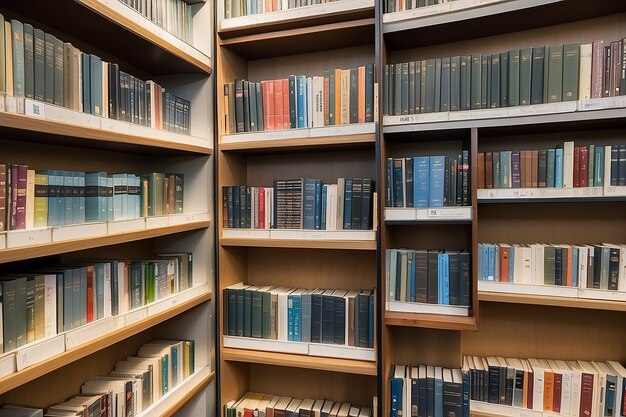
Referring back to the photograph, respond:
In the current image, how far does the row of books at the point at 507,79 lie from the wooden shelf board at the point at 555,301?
78 centimetres

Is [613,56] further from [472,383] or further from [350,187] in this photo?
[472,383]

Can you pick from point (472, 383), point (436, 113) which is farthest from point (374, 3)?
point (472, 383)

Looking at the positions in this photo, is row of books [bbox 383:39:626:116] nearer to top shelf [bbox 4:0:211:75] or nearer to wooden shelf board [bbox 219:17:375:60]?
wooden shelf board [bbox 219:17:375:60]

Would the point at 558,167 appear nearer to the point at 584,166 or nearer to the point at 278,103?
the point at 584,166

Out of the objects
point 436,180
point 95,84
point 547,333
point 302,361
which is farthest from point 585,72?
point 95,84

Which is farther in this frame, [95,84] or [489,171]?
[489,171]

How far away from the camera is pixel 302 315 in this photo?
5.96 ft

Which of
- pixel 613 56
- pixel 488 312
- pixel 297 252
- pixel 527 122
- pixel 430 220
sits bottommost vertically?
pixel 488 312

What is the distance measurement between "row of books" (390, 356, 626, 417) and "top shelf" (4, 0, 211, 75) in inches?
66.7

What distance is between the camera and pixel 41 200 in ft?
3.68

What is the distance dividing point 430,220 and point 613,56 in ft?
2.98

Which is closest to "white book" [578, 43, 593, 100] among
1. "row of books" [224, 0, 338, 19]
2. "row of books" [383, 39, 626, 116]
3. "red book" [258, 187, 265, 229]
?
"row of books" [383, 39, 626, 116]

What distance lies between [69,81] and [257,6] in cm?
99

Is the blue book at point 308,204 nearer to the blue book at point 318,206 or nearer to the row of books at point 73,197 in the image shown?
the blue book at point 318,206
